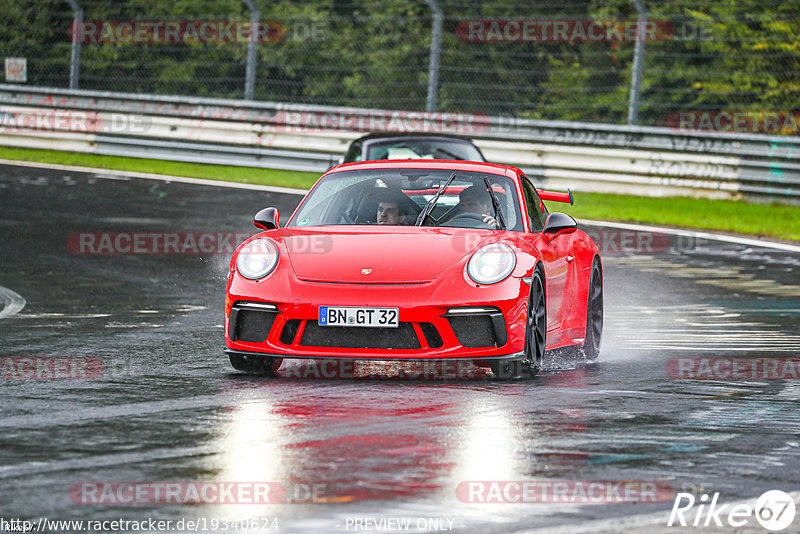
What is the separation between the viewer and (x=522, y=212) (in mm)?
9023

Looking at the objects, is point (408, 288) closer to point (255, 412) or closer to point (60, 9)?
point (255, 412)

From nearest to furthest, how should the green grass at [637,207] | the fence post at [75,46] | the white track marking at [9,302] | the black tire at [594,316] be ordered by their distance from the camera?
the black tire at [594,316], the white track marking at [9,302], the green grass at [637,207], the fence post at [75,46]

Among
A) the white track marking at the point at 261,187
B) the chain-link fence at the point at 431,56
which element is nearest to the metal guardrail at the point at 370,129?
the chain-link fence at the point at 431,56

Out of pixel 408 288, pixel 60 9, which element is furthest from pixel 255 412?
pixel 60 9

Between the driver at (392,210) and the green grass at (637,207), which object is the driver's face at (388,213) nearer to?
the driver at (392,210)

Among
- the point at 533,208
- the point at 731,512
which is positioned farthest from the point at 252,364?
the point at 731,512

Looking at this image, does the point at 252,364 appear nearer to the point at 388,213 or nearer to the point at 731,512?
the point at 388,213

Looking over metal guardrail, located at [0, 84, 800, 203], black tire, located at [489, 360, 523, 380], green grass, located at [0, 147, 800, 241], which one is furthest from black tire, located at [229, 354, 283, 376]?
metal guardrail, located at [0, 84, 800, 203]

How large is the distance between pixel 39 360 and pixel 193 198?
37.7 feet

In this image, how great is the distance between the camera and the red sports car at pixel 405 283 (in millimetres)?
7797

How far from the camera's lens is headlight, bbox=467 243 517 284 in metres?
7.95

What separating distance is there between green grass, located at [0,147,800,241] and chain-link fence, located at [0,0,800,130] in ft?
5.03

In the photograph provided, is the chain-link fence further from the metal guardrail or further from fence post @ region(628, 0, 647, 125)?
the metal guardrail

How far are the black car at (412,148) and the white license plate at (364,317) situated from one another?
9614 millimetres
